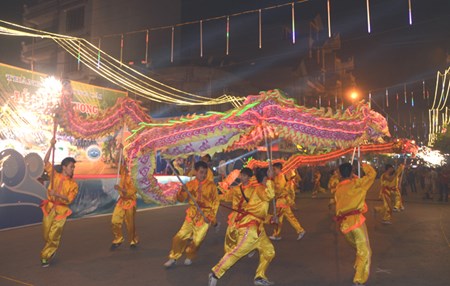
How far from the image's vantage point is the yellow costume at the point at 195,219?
5191 mm

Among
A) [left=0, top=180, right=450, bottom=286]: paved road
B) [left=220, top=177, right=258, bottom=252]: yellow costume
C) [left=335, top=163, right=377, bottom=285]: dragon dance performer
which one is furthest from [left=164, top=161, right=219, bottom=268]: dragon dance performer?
[left=335, top=163, right=377, bottom=285]: dragon dance performer

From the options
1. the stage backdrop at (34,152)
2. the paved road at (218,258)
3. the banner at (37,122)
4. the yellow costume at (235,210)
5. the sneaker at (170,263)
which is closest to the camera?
the yellow costume at (235,210)

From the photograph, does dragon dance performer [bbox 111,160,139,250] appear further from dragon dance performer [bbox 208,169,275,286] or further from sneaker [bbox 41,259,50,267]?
dragon dance performer [bbox 208,169,275,286]

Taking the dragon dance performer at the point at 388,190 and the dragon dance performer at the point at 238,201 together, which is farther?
the dragon dance performer at the point at 388,190

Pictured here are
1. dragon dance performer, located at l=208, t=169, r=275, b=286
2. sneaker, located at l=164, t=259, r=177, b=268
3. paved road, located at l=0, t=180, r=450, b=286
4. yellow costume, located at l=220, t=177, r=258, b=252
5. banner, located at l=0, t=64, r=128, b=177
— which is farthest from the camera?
banner, located at l=0, t=64, r=128, b=177

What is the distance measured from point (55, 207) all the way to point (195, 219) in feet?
7.24

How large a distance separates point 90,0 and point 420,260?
22.0 meters

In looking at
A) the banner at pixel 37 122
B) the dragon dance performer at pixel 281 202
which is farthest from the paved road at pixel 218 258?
the banner at pixel 37 122

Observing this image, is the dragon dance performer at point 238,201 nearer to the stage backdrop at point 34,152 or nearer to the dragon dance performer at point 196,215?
the dragon dance performer at point 196,215

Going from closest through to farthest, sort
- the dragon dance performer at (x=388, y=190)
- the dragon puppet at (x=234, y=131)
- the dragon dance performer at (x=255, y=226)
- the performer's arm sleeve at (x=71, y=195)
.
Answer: the dragon dance performer at (x=255, y=226), the dragon puppet at (x=234, y=131), the performer's arm sleeve at (x=71, y=195), the dragon dance performer at (x=388, y=190)

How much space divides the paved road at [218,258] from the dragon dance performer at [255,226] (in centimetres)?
49

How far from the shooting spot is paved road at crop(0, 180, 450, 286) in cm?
469

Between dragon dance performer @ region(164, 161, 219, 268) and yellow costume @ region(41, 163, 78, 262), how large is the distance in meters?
1.74

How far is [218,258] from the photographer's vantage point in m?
5.98
